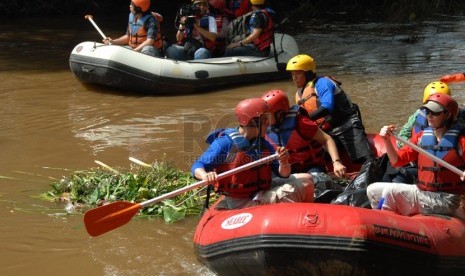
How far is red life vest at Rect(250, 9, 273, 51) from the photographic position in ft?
33.5

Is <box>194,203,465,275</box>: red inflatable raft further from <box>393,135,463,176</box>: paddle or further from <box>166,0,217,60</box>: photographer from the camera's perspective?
<box>166,0,217,60</box>: photographer

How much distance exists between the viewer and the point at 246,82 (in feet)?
34.9

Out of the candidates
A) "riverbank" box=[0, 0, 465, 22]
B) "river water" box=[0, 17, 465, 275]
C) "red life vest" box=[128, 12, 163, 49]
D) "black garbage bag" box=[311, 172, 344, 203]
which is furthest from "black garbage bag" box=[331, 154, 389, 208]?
"riverbank" box=[0, 0, 465, 22]

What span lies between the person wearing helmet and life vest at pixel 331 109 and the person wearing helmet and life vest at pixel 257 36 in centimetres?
401

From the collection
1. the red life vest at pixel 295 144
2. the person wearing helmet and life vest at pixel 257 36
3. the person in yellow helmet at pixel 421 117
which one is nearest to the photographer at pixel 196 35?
the person wearing helmet and life vest at pixel 257 36

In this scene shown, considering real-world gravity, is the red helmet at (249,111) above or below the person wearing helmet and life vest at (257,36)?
above

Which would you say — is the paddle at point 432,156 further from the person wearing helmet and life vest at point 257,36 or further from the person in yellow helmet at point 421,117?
the person wearing helmet and life vest at point 257,36

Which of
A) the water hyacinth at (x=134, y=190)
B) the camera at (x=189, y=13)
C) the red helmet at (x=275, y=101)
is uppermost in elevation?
the red helmet at (x=275, y=101)

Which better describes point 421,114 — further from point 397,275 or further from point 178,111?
point 178,111

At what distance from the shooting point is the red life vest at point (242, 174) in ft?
15.9

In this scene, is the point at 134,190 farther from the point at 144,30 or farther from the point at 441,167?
the point at 144,30

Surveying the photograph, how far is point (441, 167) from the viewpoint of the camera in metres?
4.71

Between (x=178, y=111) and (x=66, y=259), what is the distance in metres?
4.09

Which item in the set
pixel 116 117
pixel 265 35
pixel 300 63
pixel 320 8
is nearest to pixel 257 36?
pixel 265 35
